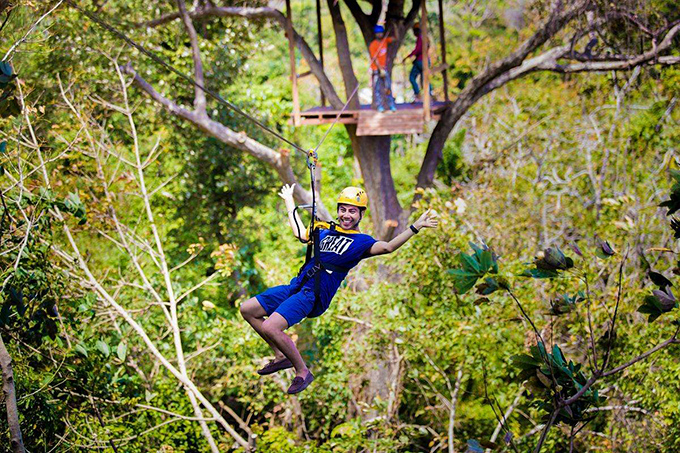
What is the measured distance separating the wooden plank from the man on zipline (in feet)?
14.5

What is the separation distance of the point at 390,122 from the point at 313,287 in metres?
4.79

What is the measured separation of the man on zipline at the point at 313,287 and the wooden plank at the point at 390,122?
443cm

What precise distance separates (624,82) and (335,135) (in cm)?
605

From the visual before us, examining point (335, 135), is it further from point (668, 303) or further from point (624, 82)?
point (668, 303)

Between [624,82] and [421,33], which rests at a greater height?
[421,33]

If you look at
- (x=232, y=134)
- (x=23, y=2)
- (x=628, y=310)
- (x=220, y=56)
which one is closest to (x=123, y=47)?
(x=232, y=134)

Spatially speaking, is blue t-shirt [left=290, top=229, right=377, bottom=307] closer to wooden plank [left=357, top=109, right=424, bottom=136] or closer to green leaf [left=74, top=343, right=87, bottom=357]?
green leaf [left=74, top=343, right=87, bottom=357]

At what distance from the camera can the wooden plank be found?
9086 mm

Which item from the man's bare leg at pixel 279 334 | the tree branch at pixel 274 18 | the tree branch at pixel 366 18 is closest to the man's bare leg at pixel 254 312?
the man's bare leg at pixel 279 334

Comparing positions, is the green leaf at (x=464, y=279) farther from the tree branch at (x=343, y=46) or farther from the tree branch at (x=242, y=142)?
the tree branch at (x=343, y=46)

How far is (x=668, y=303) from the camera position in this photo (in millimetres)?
3943

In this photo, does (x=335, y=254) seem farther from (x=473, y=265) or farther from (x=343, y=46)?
(x=343, y=46)

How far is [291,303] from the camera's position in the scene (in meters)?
4.57

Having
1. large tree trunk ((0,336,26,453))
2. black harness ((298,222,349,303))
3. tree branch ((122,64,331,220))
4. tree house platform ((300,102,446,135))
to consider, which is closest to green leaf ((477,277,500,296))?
black harness ((298,222,349,303))
